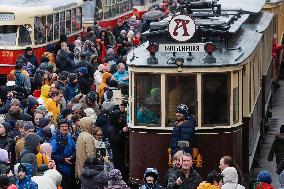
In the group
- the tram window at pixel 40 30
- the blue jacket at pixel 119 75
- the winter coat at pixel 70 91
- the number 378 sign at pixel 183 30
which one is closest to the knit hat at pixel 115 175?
the number 378 sign at pixel 183 30

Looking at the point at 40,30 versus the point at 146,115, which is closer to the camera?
the point at 146,115

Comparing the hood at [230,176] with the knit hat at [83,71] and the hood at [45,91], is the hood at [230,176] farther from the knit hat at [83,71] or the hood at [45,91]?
the knit hat at [83,71]

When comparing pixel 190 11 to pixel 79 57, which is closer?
pixel 190 11

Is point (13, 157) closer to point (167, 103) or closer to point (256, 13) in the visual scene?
point (167, 103)

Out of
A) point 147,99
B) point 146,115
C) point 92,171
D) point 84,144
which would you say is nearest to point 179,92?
point 147,99

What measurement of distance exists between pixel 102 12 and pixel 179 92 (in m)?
26.9

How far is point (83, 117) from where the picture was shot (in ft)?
75.9

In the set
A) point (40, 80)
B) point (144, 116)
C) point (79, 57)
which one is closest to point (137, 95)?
point (144, 116)

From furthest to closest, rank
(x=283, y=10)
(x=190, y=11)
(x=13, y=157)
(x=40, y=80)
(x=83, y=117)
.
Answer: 1. (x=283, y=10)
2. (x=40, y=80)
3. (x=190, y=11)
4. (x=83, y=117)
5. (x=13, y=157)

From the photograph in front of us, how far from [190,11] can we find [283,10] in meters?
17.1

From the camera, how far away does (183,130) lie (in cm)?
2120

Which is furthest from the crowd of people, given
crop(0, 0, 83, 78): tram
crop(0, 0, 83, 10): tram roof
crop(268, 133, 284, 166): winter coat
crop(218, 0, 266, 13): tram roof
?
crop(0, 0, 83, 10): tram roof

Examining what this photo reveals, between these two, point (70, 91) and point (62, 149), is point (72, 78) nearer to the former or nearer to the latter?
point (70, 91)

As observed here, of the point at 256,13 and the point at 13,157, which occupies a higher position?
the point at 256,13
